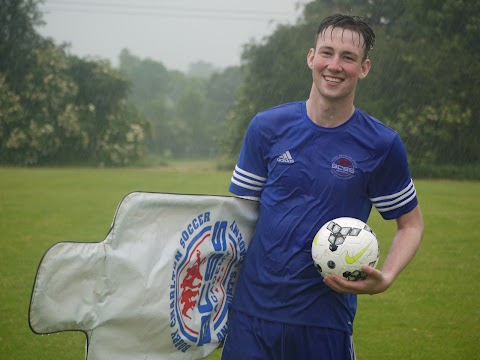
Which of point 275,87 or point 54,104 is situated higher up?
point 275,87

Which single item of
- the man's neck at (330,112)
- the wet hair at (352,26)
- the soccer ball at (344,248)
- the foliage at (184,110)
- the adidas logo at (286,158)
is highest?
the wet hair at (352,26)

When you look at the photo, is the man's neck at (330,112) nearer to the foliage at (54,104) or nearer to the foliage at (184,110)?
the foliage at (54,104)

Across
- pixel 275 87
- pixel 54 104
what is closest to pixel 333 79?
pixel 275 87

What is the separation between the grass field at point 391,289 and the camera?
20.8 ft

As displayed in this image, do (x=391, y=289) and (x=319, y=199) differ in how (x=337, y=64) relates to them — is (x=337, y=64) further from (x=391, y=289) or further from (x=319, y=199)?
(x=391, y=289)

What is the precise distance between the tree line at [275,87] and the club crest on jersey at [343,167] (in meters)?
31.1

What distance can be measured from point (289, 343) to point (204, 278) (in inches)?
24.0

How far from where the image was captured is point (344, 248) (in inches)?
119

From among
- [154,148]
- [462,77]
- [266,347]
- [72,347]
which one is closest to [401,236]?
[266,347]

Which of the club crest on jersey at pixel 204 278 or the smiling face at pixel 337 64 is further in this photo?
the club crest on jersey at pixel 204 278

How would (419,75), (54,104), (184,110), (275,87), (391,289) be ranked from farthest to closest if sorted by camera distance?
1. (184,110)
2. (54,104)
3. (275,87)
4. (419,75)
5. (391,289)

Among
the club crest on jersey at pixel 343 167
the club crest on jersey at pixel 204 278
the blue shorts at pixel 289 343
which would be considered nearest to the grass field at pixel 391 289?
the club crest on jersey at pixel 204 278

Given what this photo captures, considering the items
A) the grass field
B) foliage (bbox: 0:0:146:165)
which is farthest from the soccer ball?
foliage (bbox: 0:0:146:165)

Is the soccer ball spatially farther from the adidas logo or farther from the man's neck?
the man's neck
